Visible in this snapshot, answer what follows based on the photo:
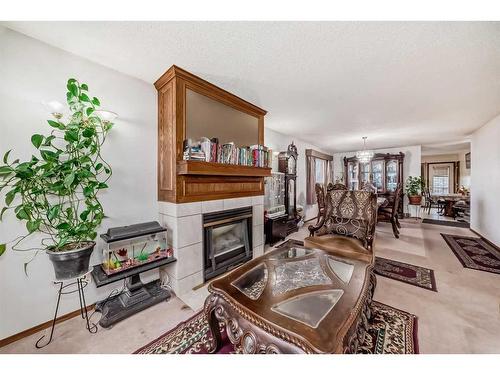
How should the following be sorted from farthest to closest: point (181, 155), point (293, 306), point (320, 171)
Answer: point (320, 171), point (181, 155), point (293, 306)

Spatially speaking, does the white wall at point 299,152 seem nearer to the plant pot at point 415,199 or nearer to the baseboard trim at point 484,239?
the plant pot at point 415,199

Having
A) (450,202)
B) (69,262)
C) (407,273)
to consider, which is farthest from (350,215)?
(450,202)

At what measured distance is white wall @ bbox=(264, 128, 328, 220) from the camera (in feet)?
13.7

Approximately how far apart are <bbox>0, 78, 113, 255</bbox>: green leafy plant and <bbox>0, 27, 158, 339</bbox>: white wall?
0.40 feet

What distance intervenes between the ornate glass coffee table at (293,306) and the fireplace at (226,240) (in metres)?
0.83

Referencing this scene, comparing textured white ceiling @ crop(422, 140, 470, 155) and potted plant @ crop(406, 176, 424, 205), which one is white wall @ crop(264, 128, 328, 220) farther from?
textured white ceiling @ crop(422, 140, 470, 155)

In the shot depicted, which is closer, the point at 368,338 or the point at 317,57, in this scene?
the point at 368,338

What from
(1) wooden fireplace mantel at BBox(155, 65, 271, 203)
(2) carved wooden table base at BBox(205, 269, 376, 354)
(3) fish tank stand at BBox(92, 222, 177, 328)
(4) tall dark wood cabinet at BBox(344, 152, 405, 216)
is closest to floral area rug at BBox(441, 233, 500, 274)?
(4) tall dark wood cabinet at BBox(344, 152, 405, 216)

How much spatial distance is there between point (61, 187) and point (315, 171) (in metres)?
5.70

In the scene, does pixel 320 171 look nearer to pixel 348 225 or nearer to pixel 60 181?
pixel 348 225

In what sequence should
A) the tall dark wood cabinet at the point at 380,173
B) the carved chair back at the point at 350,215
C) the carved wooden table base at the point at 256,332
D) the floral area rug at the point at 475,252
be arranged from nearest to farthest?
the carved wooden table base at the point at 256,332
the carved chair back at the point at 350,215
the floral area rug at the point at 475,252
the tall dark wood cabinet at the point at 380,173

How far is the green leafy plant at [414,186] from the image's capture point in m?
5.65

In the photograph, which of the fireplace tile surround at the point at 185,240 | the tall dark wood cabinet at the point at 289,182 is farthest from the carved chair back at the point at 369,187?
the fireplace tile surround at the point at 185,240

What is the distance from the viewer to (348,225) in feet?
8.87
